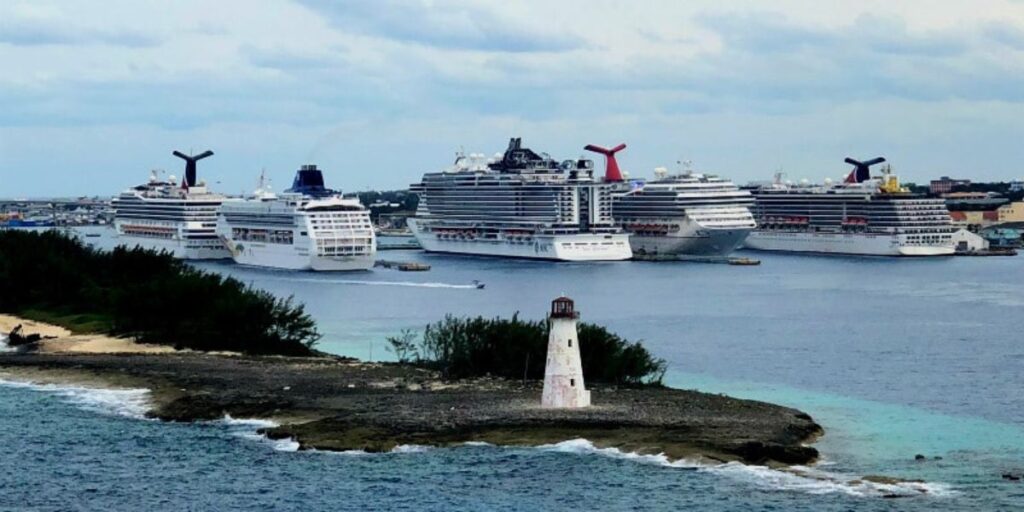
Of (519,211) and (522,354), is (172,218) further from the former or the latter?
(522,354)

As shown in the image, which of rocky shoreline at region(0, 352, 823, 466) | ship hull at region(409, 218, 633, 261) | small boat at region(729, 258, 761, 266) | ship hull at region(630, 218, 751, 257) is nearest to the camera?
rocky shoreline at region(0, 352, 823, 466)

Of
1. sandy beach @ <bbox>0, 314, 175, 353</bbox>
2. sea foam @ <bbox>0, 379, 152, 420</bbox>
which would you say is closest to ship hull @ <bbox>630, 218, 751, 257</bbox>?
sandy beach @ <bbox>0, 314, 175, 353</bbox>

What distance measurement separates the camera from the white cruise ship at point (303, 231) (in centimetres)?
10625

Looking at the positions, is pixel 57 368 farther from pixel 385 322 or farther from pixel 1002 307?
pixel 1002 307

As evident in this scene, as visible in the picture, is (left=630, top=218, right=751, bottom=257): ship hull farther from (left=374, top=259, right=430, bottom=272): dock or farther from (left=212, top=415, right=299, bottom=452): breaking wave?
(left=212, top=415, right=299, bottom=452): breaking wave

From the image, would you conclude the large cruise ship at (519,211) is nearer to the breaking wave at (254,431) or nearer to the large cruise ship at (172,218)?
the large cruise ship at (172,218)

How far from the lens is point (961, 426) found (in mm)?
38531

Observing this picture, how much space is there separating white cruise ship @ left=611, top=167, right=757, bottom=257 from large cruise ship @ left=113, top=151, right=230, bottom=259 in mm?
31867

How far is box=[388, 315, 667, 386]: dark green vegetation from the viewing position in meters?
43.2

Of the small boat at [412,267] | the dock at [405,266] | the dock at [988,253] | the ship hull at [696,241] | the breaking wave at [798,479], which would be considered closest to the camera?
the breaking wave at [798,479]

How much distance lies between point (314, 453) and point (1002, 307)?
1953 inches

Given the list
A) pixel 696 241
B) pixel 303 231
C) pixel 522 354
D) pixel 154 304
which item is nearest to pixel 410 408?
pixel 522 354

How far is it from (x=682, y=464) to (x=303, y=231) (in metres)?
77.0

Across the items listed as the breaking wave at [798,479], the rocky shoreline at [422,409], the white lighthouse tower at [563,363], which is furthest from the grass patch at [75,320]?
the breaking wave at [798,479]
